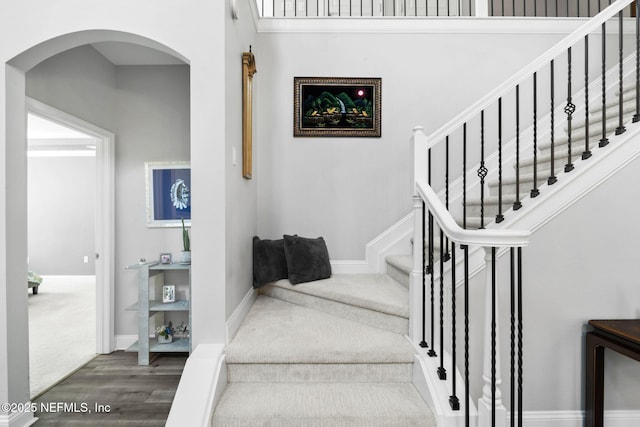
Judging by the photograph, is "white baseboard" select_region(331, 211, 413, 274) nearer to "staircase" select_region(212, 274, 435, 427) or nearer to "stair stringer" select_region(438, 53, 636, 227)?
"stair stringer" select_region(438, 53, 636, 227)

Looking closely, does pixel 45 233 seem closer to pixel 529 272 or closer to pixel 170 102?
pixel 170 102

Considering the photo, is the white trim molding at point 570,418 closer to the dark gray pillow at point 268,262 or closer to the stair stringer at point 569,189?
the stair stringer at point 569,189

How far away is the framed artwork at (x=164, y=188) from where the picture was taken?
2971 millimetres

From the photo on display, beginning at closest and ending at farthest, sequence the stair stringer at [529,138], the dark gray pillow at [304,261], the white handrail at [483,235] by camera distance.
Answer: the white handrail at [483,235]
the dark gray pillow at [304,261]
the stair stringer at [529,138]

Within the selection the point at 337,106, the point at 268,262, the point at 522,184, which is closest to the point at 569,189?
the point at 522,184

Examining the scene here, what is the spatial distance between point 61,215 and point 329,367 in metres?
7.59

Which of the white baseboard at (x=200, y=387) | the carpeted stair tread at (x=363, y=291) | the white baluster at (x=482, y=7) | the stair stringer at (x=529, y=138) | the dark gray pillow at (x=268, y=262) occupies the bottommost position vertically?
the white baseboard at (x=200, y=387)

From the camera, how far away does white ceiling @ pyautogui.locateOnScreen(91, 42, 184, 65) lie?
264 cm

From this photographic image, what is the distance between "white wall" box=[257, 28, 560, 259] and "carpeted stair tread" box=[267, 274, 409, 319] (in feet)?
1.50

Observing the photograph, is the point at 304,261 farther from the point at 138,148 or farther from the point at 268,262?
the point at 138,148

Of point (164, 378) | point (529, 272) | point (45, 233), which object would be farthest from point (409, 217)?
point (45, 233)

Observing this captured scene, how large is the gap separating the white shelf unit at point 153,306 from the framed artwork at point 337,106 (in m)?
1.73

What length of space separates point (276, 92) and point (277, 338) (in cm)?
216

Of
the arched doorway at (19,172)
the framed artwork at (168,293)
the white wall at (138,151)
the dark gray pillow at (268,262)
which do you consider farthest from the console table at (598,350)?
the white wall at (138,151)
